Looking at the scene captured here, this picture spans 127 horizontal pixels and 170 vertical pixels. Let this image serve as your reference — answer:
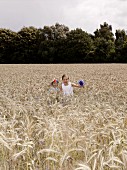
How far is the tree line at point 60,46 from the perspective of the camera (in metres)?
57.6

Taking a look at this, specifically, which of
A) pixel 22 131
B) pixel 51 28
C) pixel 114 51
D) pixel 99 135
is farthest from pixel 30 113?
pixel 51 28

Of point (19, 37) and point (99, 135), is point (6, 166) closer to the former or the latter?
point (99, 135)

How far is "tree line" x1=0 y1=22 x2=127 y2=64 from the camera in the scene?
2266 inches

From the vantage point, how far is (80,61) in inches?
2303

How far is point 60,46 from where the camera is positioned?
194 ft

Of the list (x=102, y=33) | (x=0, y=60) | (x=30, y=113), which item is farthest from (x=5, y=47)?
(x=30, y=113)

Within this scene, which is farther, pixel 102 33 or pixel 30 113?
pixel 102 33

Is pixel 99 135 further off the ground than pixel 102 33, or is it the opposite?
pixel 102 33

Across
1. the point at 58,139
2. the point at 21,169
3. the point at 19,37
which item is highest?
the point at 19,37

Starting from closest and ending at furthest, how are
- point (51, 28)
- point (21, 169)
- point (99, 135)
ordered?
point (21, 169)
point (99, 135)
point (51, 28)

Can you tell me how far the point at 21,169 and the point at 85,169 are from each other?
1.11 meters

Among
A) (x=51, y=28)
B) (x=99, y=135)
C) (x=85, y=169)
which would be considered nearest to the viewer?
(x=85, y=169)

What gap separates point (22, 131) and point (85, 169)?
1.73 m

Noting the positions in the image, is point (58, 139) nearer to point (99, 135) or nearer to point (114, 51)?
point (99, 135)
